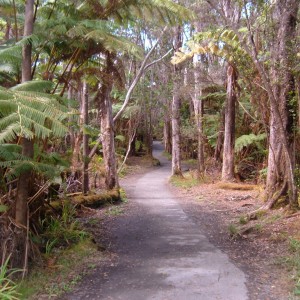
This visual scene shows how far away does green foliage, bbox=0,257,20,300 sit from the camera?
482 centimetres

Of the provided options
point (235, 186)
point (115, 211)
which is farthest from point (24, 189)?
point (235, 186)

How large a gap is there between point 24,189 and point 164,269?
8.75 ft

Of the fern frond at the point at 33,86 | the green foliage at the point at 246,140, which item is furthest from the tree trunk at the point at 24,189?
the green foliage at the point at 246,140

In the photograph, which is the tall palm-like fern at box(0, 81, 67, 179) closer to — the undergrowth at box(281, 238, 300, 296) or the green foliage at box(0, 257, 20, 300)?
the green foliage at box(0, 257, 20, 300)

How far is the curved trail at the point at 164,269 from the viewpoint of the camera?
5480mm

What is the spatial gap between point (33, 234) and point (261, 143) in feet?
42.6

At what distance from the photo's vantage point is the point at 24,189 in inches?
260

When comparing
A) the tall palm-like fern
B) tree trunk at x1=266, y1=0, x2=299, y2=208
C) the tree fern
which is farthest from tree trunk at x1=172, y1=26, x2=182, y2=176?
the tree fern

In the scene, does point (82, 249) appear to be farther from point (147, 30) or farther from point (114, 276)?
point (147, 30)

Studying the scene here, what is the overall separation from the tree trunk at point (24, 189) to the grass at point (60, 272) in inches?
11.6

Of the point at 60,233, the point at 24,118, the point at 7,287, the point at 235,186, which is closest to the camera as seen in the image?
the point at 24,118

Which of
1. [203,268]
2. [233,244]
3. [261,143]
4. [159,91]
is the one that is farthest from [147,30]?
[203,268]

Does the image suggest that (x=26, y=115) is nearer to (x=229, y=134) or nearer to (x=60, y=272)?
(x=60, y=272)

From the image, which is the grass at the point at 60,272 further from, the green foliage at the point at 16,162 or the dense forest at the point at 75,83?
the green foliage at the point at 16,162
